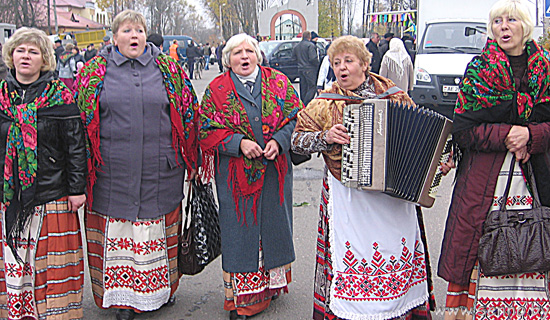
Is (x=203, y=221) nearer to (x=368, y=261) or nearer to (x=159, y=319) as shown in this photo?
(x=159, y=319)

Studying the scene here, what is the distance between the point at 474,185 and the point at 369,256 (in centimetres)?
70

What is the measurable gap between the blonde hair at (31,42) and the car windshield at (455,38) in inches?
411

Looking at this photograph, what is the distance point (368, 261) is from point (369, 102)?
910 millimetres

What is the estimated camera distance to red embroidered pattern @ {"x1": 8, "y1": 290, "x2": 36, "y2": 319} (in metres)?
3.67

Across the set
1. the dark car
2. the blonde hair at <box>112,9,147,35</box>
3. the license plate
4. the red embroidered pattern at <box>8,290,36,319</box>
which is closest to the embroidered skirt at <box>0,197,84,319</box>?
the red embroidered pattern at <box>8,290,36,319</box>

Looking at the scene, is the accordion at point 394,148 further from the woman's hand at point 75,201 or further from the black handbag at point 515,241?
the woman's hand at point 75,201

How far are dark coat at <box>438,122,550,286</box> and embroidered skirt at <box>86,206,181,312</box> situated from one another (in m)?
1.78

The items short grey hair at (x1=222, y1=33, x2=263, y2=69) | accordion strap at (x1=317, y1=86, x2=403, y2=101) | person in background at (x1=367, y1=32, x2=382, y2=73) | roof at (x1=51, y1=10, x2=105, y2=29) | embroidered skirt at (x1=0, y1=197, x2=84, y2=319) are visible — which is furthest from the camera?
roof at (x1=51, y1=10, x2=105, y2=29)

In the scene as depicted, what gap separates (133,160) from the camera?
379 cm

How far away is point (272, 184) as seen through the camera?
3.96m

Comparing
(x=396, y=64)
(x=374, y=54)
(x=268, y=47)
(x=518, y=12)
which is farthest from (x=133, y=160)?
(x=268, y=47)

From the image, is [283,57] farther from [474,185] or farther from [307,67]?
[474,185]

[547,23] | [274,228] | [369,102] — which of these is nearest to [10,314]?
[274,228]

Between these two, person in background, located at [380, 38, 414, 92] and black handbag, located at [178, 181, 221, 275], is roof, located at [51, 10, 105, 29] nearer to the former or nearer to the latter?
person in background, located at [380, 38, 414, 92]
